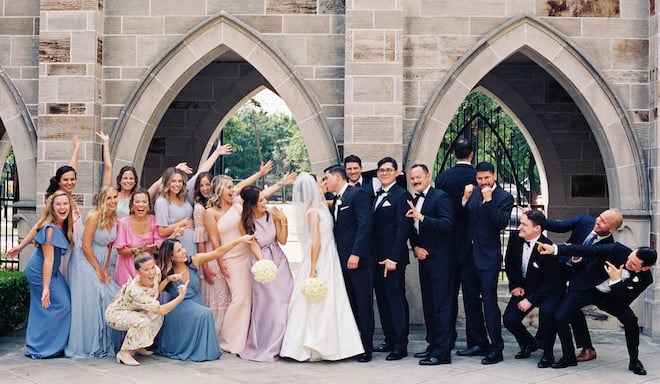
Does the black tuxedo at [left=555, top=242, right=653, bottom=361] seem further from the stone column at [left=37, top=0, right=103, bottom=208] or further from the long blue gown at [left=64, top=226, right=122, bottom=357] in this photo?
the stone column at [left=37, top=0, right=103, bottom=208]

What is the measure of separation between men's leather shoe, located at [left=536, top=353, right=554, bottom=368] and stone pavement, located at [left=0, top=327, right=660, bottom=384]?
0.21 ft

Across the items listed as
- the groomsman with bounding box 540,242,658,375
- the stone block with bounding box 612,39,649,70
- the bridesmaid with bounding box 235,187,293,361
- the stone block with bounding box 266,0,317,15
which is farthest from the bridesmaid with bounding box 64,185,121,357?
the stone block with bounding box 612,39,649,70

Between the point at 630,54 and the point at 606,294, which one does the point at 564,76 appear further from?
the point at 606,294

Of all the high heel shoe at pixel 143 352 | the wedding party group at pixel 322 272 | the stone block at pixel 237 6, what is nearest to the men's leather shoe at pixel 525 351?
the wedding party group at pixel 322 272

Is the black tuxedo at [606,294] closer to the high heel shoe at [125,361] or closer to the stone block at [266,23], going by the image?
the high heel shoe at [125,361]

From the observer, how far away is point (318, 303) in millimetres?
5945

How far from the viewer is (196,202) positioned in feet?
21.8

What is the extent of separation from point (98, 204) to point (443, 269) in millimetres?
2957

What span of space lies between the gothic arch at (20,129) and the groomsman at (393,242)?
3.94 meters

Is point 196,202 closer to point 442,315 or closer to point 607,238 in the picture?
point 442,315

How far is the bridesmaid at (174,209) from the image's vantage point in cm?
636

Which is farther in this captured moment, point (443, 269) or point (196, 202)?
point (196, 202)

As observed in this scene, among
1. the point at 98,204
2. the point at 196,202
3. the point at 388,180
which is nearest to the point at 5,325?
the point at 98,204

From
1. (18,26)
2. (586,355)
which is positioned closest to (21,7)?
(18,26)
